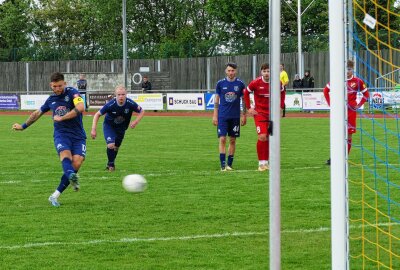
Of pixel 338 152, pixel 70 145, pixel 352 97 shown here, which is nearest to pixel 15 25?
pixel 70 145

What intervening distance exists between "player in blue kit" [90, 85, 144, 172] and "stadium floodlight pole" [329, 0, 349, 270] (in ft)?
31.2

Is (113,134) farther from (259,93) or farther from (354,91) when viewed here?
(354,91)

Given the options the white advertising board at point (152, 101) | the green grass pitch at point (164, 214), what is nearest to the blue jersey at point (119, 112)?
the green grass pitch at point (164, 214)

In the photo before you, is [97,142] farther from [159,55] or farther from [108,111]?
[159,55]

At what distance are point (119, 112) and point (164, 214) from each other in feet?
18.8

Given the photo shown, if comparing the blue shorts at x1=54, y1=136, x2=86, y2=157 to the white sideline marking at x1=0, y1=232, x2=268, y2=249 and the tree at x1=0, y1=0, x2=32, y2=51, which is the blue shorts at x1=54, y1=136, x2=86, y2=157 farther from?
the tree at x1=0, y1=0, x2=32, y2=51

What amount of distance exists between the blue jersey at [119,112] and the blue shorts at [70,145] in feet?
11.7

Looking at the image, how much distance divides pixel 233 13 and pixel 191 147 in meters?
47.2

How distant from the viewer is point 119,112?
637 inches

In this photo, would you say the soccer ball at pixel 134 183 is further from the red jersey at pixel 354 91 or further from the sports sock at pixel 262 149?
the sports sock at pixel 262 149

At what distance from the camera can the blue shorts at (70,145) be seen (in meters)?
12.0

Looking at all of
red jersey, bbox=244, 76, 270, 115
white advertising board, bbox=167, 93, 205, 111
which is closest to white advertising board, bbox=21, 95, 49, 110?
white advertising board, bbox=167, 93, 205, 111

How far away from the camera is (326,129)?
27297 millimetres

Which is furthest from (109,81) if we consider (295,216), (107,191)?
(295,216)
